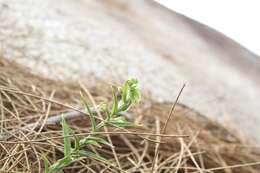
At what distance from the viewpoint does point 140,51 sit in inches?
112

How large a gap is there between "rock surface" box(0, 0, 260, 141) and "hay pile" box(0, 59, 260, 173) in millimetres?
295

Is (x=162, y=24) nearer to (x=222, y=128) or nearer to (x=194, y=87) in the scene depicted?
(x=194, y=87)

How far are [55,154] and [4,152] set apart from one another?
0.16 metres

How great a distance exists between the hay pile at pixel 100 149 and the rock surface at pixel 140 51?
295mm

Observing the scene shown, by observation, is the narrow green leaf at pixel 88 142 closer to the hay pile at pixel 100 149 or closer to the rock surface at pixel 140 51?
the hay pile at pixel 100 149

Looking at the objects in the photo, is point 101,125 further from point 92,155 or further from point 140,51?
point 140,51

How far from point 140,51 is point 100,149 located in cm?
160

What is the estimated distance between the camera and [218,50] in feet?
11.1

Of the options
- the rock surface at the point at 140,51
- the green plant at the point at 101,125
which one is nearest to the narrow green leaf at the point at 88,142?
the green plant at the point at 101,125

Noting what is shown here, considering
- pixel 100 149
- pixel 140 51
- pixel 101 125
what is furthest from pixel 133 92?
pixel 140 51

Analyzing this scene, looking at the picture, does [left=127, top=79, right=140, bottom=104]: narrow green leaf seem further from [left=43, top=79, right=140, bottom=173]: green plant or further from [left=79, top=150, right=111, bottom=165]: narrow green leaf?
[left=79, top=150, right=111, bottom=165]: narrow green leaf

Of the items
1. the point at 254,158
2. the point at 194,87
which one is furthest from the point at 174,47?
the point at 254,158

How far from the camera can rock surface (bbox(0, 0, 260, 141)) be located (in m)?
2.33

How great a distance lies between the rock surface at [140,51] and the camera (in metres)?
2.33
